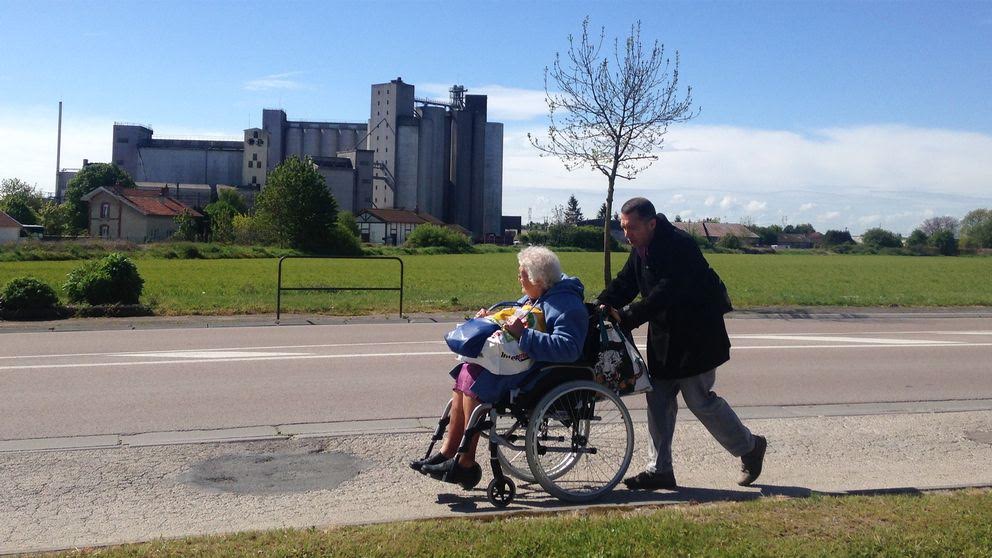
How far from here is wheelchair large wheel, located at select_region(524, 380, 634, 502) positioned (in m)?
5.91

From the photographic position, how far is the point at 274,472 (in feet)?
21.9

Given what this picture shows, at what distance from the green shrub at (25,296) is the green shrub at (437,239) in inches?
3247

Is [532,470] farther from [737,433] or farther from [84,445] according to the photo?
[84,445]

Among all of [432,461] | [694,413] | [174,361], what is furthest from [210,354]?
[694,413]

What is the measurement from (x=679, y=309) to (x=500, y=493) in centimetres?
165

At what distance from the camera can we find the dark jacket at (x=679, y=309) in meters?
6.07

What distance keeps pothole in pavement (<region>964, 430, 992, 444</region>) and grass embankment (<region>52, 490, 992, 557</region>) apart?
2882 mm

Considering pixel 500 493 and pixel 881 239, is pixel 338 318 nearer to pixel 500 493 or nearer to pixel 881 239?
pixel 500 493

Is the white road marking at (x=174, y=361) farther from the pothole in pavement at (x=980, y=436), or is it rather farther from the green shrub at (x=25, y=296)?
the pothole in pavement at (x=980, y=436)

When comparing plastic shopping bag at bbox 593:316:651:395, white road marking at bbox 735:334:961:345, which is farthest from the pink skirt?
white road marking at bbox 735:334:961:345

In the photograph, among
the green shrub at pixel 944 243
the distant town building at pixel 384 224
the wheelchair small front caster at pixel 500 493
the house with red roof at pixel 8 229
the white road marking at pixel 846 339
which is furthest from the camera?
the distant town building at pixel 384 224

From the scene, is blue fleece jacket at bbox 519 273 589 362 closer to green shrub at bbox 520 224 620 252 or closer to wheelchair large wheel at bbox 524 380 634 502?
wheelchair large wheel at bbox 524 380 634 502

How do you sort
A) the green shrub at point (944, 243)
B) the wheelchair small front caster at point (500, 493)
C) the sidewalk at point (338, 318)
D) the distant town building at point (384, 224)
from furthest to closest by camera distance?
1. the distant town building at point (384, 224)
2. the green shrub at point (944, 243)
3. the sidewalk at point (338, 318)
4. the wheelchair small front caster at point (500, 493)

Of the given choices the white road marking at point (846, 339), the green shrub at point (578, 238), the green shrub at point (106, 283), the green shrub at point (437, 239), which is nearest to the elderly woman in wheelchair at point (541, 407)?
the white road marking at point (846, 339)
